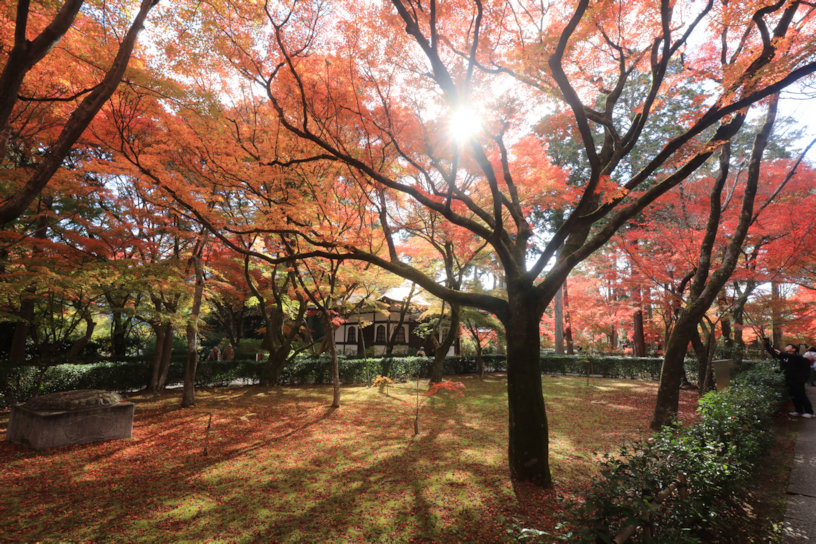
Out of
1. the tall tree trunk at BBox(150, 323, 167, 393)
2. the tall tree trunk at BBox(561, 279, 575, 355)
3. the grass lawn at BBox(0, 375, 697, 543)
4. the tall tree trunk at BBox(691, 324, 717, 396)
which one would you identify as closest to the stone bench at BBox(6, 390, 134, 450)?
the grass lawn at BBox(0, 375, 697, 543)

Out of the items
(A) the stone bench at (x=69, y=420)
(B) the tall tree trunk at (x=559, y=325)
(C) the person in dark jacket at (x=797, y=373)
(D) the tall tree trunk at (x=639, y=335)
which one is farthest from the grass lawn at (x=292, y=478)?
(B) the tall tree trunk at (x=559, y=325)

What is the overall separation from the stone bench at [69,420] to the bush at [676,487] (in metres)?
8.11

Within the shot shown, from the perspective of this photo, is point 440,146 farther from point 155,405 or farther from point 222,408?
point 155,405

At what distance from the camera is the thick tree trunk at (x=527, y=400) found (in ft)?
17.6

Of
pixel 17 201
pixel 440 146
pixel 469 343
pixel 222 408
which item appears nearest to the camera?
pixel 17 201

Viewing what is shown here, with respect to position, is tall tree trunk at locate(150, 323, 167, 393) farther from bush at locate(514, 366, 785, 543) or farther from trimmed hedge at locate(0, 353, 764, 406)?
bush at locate(514, 366, 785, 543)

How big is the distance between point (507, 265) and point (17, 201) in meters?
5.48

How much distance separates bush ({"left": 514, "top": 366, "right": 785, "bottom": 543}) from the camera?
2715 millimetres

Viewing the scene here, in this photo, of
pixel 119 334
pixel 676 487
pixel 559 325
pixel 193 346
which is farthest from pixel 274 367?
pixel 559 325

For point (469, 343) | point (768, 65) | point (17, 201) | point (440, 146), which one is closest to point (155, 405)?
point (17, 201)

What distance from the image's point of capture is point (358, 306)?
17.1 meters

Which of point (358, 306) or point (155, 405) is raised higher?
point (358, 306)

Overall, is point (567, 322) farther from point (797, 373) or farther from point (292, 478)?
point (292, 478)

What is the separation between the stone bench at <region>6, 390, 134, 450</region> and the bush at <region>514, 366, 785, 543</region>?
811cm
